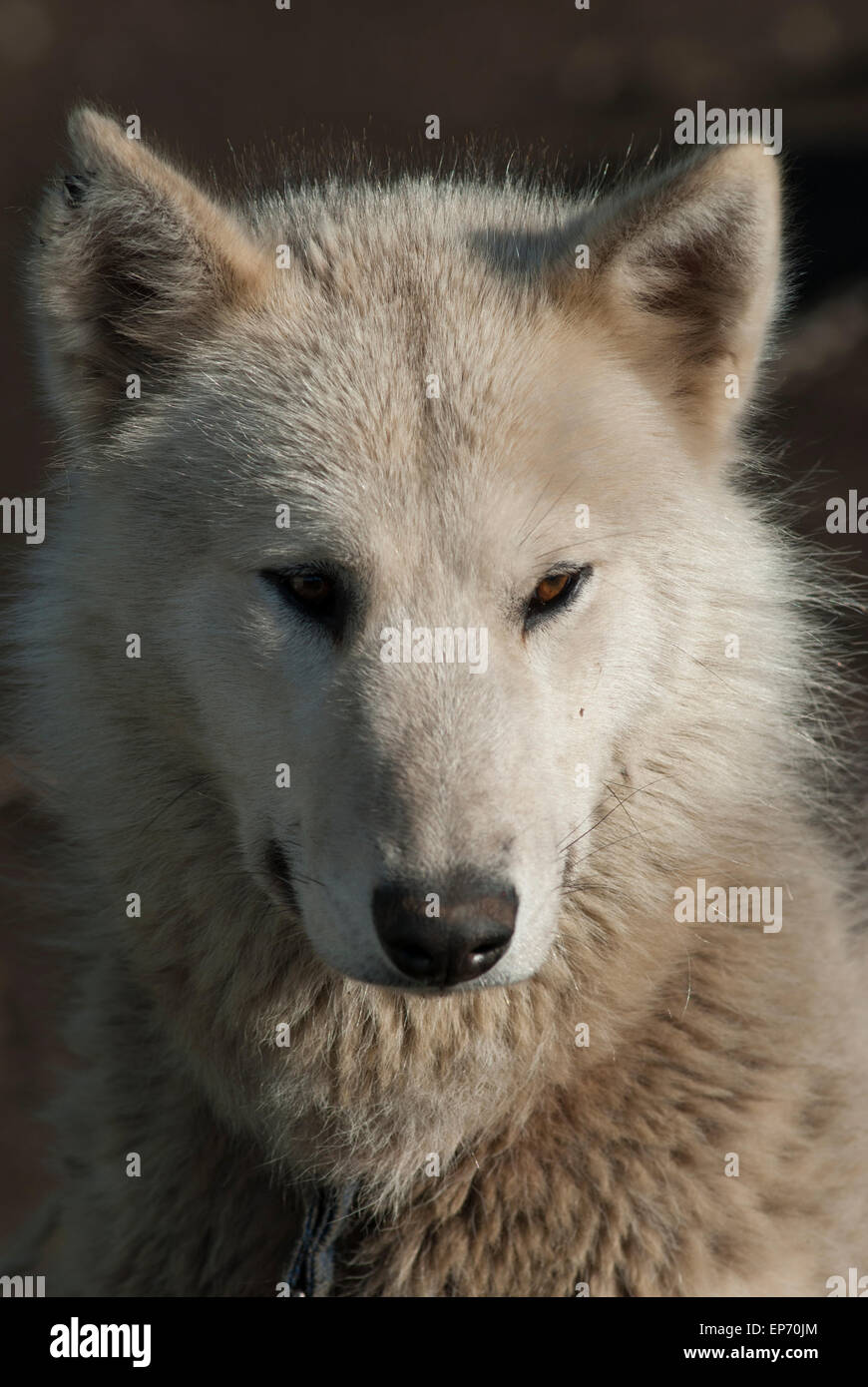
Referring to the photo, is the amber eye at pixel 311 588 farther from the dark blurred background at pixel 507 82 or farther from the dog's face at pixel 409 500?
the dark blurred background at pixel 507 82

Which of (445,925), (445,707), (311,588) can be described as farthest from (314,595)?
(445,925)

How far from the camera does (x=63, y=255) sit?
3152 mm

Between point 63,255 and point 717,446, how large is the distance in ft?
5.18

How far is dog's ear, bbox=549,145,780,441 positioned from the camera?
309cm

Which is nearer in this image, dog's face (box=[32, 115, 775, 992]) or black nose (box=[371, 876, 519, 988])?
black nose (box=[371, 876, 519, 988])

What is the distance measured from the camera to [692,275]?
10.7ft

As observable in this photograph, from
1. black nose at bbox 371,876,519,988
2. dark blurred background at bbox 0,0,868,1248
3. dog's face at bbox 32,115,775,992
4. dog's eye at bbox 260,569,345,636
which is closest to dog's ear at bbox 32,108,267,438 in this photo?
dog's face at bbox 32,115,775,992

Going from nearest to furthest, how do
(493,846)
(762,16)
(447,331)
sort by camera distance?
(493,846) → (447,331) → (762,16)

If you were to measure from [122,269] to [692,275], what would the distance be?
131 cm

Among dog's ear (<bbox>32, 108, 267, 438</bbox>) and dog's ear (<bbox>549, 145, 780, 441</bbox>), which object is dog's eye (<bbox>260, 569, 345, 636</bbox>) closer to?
dog's ear (<bbox>32, 108, 267, 438</bbox>)

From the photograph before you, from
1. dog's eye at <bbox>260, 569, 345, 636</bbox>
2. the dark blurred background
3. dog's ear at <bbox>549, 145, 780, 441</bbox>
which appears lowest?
dog's eye at <bbox>260, 569, 345, 636</bbox>

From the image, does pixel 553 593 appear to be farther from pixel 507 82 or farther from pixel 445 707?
pixel 507 82
